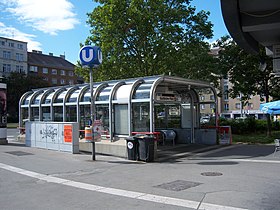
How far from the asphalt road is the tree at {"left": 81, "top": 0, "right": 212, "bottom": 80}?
943 centimetres

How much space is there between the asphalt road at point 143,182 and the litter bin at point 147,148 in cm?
43

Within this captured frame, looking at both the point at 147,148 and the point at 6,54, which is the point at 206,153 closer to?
the point at 147,148

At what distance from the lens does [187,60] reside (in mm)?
23016

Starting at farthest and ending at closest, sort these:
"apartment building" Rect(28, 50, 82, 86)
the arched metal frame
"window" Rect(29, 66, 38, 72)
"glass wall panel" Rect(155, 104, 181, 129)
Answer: "apartment building" Rect(28, 50, 82, 86), "window" Rect(29, 66, 38, 72), "glass wall panel" Rect(155, 104, 181, 129), the arched metal frame

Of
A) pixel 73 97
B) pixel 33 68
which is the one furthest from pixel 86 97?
pixel 33 68

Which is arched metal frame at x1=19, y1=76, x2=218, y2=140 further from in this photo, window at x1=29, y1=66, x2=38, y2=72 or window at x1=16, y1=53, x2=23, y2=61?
window at x1=29, y1=66, x2=38, y2=72

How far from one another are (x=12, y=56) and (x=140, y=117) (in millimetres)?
72862

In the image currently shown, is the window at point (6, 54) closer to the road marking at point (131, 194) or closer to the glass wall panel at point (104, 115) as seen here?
the glass wall panel at point (104, 115)

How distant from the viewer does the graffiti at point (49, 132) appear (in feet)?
54.3

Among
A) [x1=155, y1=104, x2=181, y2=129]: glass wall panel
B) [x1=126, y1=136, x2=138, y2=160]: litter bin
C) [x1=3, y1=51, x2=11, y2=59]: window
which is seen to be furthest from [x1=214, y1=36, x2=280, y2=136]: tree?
[x1=3, y1=51, x2=11, y2=59]: window

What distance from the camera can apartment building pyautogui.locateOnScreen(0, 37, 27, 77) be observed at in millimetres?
77562

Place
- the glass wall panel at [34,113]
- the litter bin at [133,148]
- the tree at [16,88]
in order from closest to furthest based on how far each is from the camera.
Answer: the litter bin at [133,148] < the glass wall panel at [34,113] < the tree at [16,88]

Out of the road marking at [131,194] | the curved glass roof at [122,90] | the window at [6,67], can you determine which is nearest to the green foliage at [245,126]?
the curved glass roof at [122,90]

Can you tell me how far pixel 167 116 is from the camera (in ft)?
63.2
